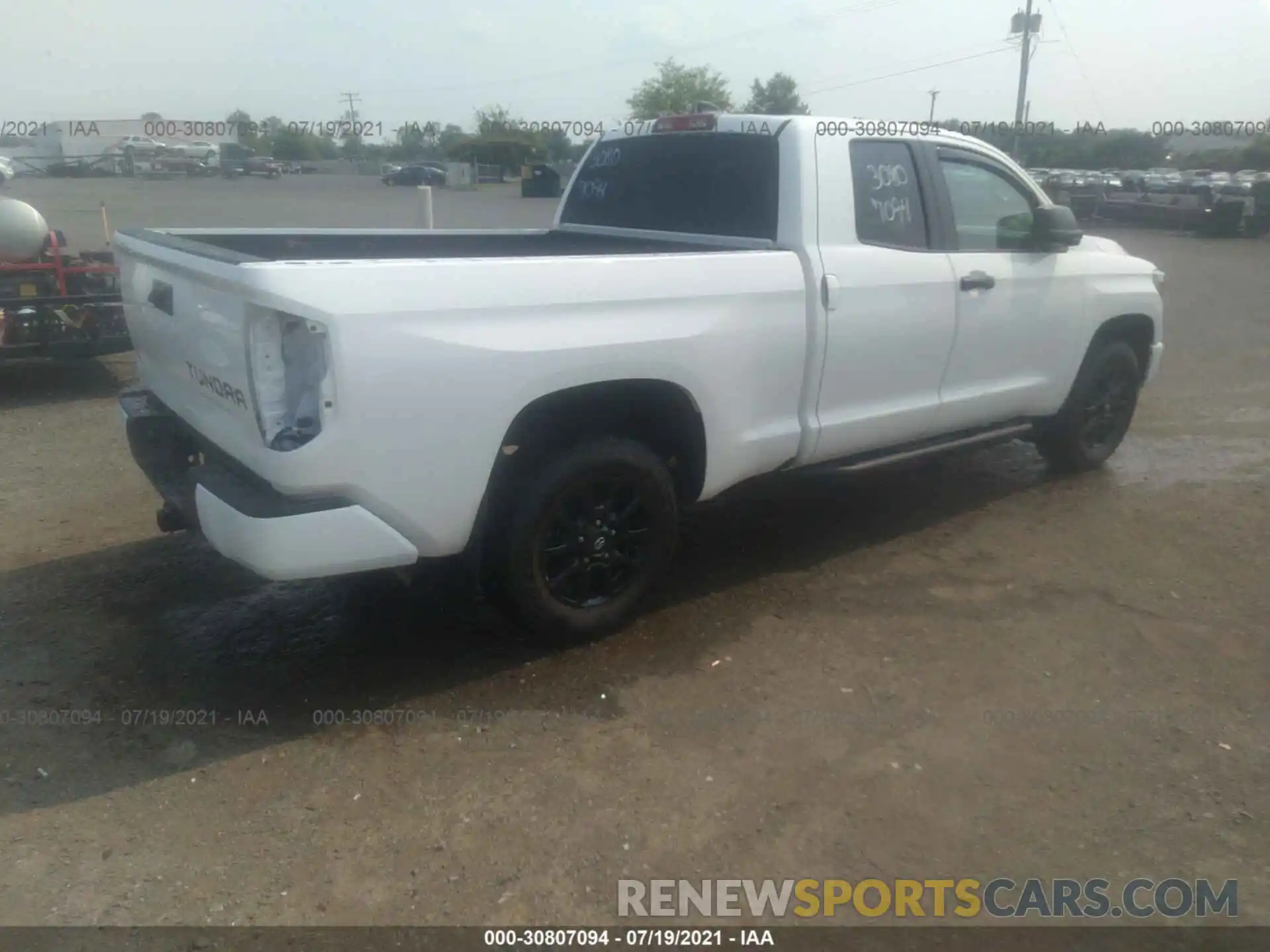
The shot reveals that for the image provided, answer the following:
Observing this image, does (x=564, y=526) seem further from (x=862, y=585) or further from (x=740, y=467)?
(x=862, y=585)

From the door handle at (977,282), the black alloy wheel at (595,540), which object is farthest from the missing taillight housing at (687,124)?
the black alloy wheel at (595,540)

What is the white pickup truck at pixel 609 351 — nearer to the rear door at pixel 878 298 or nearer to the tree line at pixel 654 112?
the rear door at pixel 878 298

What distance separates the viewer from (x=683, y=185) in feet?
16.3

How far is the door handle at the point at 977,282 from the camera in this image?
493 cm

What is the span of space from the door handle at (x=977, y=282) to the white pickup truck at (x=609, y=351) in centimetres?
1

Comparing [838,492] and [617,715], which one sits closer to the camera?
[617,715]

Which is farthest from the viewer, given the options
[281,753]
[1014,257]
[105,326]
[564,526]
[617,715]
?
[105,326]

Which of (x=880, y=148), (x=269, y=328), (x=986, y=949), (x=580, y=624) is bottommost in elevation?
(x=986, y=949)

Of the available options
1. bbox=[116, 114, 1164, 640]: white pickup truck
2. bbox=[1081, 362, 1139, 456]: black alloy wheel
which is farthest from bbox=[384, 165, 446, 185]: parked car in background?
bbox=[116, 114, 1164, 640]: white pickup truck

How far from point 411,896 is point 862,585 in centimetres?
267

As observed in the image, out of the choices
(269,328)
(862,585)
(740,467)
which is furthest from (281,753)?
(862,585)

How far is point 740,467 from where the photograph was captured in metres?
4.27

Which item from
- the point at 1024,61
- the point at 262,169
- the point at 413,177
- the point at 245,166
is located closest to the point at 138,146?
the point at 245,166

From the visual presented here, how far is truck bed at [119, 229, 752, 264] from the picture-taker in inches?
180
